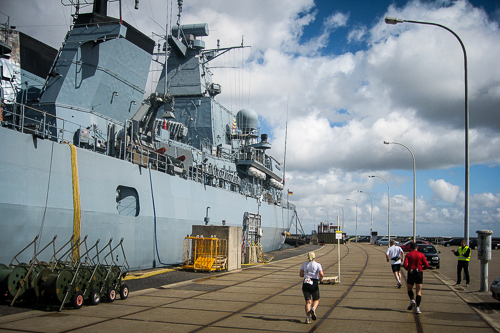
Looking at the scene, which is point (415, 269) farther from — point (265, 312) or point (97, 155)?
point (97, 155)

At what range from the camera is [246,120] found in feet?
125

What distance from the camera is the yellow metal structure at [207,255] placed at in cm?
1681

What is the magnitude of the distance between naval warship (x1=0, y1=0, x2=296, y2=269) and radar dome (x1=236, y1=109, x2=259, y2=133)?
12.1 metres

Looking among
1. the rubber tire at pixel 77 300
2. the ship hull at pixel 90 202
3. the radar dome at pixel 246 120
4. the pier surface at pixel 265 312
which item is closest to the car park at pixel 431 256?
the pier surface at pixel 265 312

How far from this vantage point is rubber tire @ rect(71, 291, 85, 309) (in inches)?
337

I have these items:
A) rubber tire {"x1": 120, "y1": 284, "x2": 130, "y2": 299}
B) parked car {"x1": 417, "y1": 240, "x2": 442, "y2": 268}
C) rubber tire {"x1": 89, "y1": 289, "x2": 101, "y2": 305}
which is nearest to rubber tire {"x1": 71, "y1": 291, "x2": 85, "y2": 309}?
Result: rubber tire {"x1": 89, "y1": 289, "x2": 101, "y2": 305}

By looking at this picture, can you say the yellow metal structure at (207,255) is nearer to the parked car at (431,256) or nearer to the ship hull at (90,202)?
the ship hull at (90,202)

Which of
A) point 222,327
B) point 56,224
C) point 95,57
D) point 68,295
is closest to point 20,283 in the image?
point 68,295

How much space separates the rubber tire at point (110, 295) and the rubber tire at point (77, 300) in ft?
2.48

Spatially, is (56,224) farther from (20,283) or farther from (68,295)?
(68,295)

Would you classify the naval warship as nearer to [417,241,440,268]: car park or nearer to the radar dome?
[417,241,440,268]: car park

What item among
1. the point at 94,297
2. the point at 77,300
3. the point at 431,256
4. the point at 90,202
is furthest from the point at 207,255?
the point at 431,256

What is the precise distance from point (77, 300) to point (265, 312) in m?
4.15

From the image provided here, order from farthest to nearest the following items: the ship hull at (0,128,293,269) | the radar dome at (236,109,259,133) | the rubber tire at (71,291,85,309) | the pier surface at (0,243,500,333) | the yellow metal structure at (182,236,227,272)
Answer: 1. the radar dome at (236,109,259,133)
2. the yellow metal structure at (182,236,227,272)
3. the ship hull at (0,128,293,269)
4. the rubber tire at (71,291,85,309)
5. the pier surface at (0,243,500,333)
